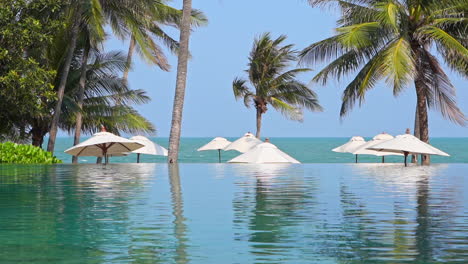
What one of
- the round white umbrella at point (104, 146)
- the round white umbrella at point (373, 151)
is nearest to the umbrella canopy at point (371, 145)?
the round white umbrella at point (373, 151)

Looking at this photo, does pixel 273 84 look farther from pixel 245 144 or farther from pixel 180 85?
pixel 180 85

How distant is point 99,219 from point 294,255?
3083mm

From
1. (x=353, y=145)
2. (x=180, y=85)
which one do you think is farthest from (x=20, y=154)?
(x=353, y=145)

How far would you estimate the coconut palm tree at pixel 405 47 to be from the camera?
24.0 meters

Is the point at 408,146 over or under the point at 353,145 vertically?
under

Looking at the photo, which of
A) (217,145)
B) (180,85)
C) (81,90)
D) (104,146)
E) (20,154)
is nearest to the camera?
(20,154)

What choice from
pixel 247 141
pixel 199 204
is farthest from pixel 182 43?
pixel 199 204

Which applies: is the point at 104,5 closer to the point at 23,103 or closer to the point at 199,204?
the point at 23,103

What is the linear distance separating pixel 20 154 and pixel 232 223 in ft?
55.6

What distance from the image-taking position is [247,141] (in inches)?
1348

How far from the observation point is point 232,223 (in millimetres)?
7902

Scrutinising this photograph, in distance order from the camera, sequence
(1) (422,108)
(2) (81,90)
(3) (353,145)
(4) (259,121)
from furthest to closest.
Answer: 1. (4) (259,121)
2. (3) (353,145)
3. (2) (81,90)
4. (1) (422,108)

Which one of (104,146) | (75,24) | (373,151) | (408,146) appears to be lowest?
(104,146)

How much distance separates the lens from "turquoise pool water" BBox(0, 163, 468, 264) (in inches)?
237
